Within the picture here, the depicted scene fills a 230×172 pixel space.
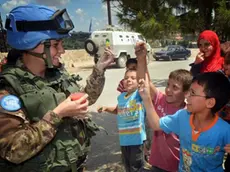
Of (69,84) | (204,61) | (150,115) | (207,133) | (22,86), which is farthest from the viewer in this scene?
(204,61)

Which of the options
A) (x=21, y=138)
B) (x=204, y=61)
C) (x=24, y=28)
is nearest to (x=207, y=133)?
(x=21, y=138)

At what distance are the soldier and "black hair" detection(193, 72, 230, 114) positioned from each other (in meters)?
0.79

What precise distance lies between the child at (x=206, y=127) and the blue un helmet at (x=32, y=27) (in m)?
0.97

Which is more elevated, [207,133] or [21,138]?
[21,138]

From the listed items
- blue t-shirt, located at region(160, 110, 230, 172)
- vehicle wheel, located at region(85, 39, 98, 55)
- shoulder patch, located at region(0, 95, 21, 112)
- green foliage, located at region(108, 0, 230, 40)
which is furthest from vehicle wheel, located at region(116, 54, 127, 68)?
shoulder patch, located at region(0, 95, 21, 112)

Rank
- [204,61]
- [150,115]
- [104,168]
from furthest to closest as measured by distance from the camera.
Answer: [104,168] < [204,61] < [150,115]

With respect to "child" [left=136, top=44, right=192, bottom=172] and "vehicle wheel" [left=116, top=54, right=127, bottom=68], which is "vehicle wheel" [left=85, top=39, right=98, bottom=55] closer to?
"child" [left=136, top=44, right=192, bottom=172]

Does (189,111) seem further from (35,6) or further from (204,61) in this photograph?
(204,61)

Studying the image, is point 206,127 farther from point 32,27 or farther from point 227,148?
point 32,27

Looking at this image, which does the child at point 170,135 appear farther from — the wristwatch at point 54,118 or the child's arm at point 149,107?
the wristwatch at point 54,118

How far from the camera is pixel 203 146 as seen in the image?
165 centimetres

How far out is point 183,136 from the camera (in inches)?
70.2

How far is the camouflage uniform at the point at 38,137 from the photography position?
49.3 inches

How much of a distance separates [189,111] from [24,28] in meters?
1.18
